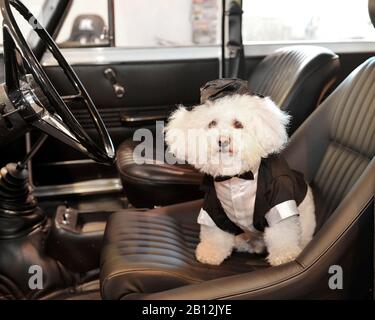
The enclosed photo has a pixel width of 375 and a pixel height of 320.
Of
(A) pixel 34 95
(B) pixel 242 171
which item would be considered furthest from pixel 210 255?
(A) pixel 34 95

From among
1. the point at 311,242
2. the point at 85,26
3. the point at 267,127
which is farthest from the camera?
the point at 85,26

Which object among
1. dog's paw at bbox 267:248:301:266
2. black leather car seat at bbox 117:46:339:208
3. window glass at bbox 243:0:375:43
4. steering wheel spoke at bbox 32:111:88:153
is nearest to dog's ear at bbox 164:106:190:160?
steering wheel spoke at bbox 32:111:88:153

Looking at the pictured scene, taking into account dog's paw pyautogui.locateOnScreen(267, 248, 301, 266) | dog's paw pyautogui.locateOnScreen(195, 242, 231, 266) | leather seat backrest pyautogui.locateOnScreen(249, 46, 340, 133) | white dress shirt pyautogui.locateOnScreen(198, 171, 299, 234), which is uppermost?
leather seat backrest pyautogui.locateOnScreen(249, 46, 340, 133)

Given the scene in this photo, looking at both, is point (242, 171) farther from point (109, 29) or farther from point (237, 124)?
point (109, 29)

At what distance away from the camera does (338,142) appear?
5.31ft

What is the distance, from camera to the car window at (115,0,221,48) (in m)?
2.59

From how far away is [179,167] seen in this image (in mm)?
2033

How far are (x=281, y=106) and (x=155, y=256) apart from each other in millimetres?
858

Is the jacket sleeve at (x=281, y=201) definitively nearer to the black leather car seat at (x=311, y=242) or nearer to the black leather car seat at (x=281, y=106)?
the black leather car seat at (x=311, y=242)

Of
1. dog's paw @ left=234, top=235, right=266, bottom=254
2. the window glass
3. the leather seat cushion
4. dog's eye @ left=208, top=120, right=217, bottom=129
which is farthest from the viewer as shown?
the window glass

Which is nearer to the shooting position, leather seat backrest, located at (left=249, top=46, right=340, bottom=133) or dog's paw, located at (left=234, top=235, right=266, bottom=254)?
dog's paw, located at (left=234, top=235, right=266, bottom=254)

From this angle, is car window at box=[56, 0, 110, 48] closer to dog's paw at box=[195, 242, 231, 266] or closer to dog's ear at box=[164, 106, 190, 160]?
dog's ear at box=[164, 106, 190, 160]

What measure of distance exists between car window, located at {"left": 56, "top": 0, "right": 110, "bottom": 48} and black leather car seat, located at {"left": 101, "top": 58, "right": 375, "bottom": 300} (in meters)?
1.21

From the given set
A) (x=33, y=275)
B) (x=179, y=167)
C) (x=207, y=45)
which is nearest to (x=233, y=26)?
(x=207, y=45)
